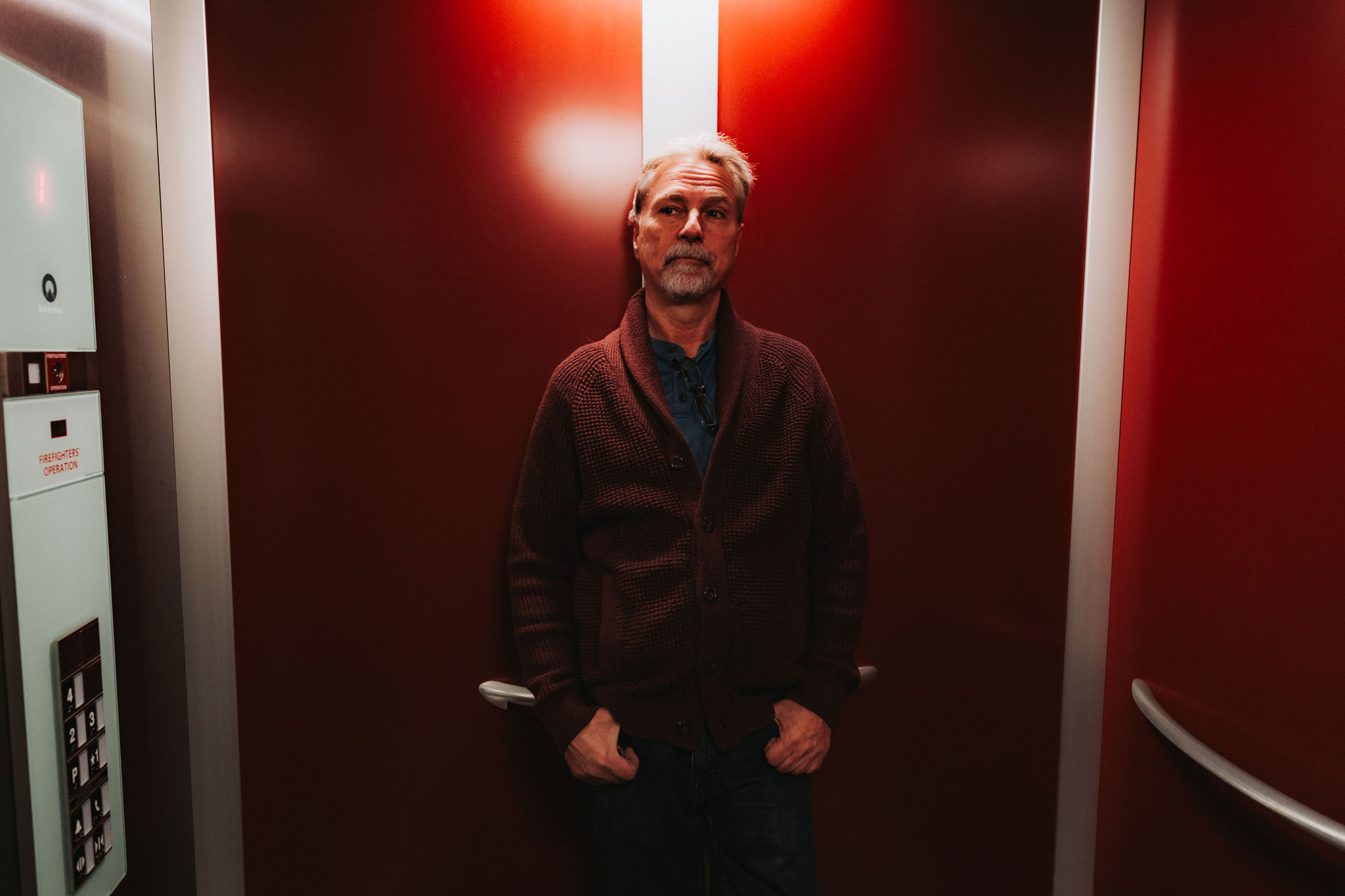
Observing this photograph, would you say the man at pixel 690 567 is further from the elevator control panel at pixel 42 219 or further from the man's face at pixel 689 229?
the elevator control panel at pixel 42 219

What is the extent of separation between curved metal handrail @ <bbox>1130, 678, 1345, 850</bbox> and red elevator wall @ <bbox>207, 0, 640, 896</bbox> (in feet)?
3.51

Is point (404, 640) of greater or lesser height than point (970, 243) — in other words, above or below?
below

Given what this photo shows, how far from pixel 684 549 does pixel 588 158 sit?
763mm

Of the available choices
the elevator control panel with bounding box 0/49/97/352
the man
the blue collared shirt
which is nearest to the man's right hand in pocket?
the man

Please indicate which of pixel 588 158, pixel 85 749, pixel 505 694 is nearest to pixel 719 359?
pixel 588 158

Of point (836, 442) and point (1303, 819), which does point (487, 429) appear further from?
point (1303, 819)

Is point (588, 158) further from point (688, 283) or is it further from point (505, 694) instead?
point (505, 694)

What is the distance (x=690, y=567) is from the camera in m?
1.21

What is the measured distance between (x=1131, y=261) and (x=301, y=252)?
1602 mm

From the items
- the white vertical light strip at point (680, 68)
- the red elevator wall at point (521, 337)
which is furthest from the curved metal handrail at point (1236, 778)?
the white vertical light strip at point (680, 68)

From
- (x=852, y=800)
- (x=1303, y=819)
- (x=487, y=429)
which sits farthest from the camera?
(x=852, y=800)

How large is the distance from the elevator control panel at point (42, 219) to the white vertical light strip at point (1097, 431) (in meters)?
1.80

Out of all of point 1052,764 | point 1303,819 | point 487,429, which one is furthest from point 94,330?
point 1052,764

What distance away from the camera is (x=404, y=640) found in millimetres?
1463
